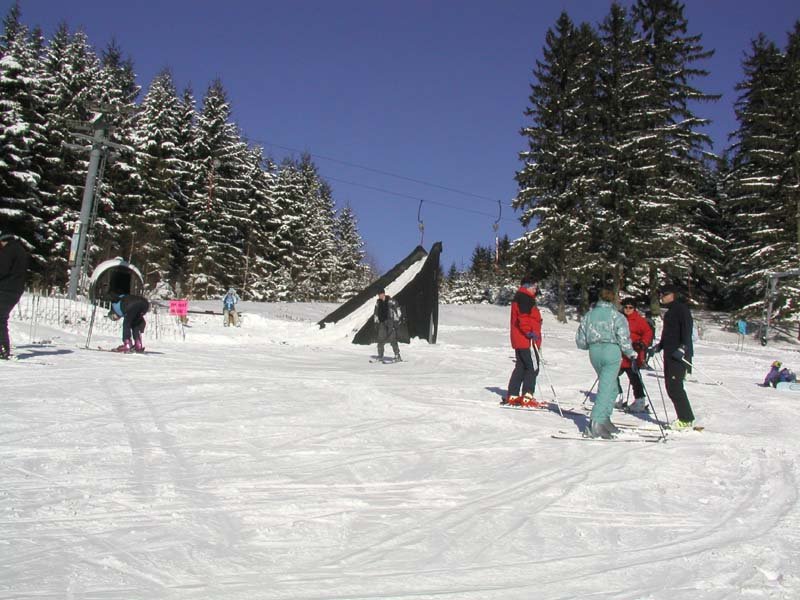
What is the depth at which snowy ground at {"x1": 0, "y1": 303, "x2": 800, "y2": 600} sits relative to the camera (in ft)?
9.66

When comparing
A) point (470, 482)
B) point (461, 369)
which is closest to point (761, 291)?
point (461, 369)

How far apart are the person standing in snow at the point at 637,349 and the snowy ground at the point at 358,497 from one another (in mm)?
1035

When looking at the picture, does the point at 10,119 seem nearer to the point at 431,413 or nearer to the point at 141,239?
the point at 141,239

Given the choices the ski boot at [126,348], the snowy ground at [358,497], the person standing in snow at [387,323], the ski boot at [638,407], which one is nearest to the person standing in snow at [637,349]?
the ski boot at [638,407]

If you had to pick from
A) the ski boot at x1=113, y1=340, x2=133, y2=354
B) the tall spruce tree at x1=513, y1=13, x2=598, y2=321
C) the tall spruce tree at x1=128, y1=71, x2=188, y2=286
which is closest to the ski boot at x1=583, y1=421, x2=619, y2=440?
the ski boot at x1=113, y1=340, x2=133, y2=354

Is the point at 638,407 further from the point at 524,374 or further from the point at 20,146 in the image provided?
the point at 20,146

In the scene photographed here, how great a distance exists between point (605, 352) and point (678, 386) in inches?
51.2

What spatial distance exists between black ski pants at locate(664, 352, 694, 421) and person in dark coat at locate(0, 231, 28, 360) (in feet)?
29.1

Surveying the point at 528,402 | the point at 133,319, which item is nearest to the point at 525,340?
the point at 528,402

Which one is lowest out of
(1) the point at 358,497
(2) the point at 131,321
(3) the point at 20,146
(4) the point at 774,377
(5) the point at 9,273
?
(1) the point at 358,497

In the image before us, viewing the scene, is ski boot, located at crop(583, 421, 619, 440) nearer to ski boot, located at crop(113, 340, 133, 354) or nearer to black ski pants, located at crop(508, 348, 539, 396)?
black ski pants, located at crop(508, 348, 539, 396)

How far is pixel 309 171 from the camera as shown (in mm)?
61000

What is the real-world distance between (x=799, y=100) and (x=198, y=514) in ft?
116

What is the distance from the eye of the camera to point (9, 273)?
342 inches
